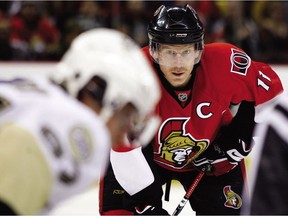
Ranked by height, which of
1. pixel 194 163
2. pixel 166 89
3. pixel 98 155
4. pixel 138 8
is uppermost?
pixel 98 155

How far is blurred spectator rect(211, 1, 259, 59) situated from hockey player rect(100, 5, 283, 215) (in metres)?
2.88

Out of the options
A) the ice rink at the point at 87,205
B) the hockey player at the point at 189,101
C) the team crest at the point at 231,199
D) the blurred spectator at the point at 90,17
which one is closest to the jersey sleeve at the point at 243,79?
the hockey player at the point at 189,101

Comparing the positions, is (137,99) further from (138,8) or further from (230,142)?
(138,8)

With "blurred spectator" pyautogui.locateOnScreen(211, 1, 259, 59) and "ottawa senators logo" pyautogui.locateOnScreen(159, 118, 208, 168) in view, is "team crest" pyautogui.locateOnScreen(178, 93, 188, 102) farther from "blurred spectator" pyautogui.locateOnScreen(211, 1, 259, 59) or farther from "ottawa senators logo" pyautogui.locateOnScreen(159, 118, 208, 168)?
"blurred spectator" pyautogui.locateOnScreen(211, 1, 259, 59)

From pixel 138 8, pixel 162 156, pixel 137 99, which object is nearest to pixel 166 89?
pixel 162 156

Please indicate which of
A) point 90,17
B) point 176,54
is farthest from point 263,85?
point 90,17

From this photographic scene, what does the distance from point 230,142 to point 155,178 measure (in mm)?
309

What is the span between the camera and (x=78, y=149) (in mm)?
1288

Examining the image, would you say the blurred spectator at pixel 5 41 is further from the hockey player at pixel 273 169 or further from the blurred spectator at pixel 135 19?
the hockey player at pixel 273 169

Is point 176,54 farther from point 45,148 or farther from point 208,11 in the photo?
point 208,11

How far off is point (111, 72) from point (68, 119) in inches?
5.1

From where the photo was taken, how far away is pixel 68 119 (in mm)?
1275

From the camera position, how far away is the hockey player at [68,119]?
4.11 ft

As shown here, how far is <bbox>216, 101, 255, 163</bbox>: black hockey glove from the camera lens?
8.21 feet
